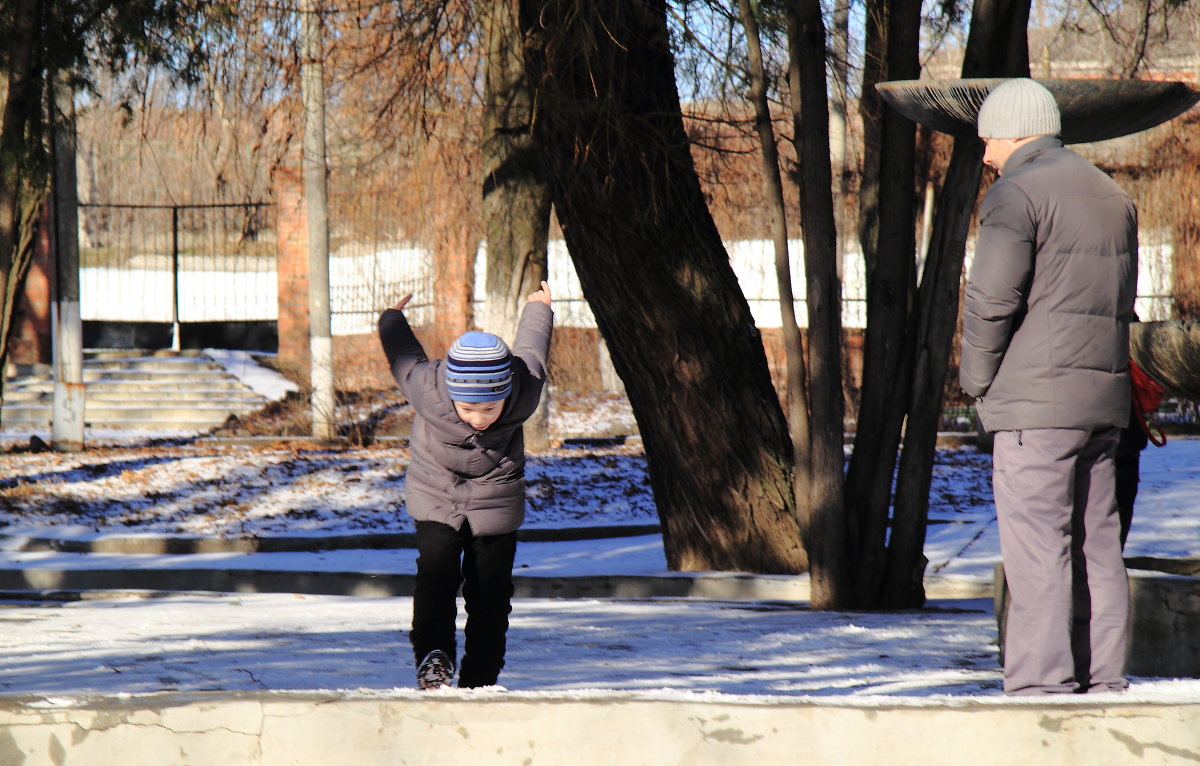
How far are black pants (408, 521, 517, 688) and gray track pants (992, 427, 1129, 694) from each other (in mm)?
1665

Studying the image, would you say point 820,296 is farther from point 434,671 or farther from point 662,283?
point 434,671

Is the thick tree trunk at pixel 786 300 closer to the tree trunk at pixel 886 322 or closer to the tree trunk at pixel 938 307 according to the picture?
the tree trunk at pixel 886 322

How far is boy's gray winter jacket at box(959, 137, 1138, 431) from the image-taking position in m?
3.56

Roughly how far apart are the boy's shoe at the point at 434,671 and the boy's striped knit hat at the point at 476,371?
88 cm

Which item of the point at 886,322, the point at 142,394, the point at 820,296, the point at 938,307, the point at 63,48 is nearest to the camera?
the point at 938,307

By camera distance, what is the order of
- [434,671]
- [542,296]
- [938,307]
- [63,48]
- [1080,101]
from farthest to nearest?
[63,48]
[938,307]
[1080,101]
[542,296]
[434,671]

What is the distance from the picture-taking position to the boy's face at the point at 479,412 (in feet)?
13.4

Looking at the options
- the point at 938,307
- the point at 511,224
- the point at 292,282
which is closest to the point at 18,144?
the point at 938,307

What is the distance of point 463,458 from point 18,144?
20.0ft

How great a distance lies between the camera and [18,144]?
880 cm

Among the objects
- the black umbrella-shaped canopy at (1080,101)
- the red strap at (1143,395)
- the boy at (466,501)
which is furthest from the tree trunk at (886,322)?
the boy at (466,501)

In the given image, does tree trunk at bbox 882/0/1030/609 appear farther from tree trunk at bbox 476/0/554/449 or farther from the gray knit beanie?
tree trunk at bbox 476/0/554/449

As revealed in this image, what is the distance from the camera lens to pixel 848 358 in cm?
2017

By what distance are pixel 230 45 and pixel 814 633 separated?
601 cm
